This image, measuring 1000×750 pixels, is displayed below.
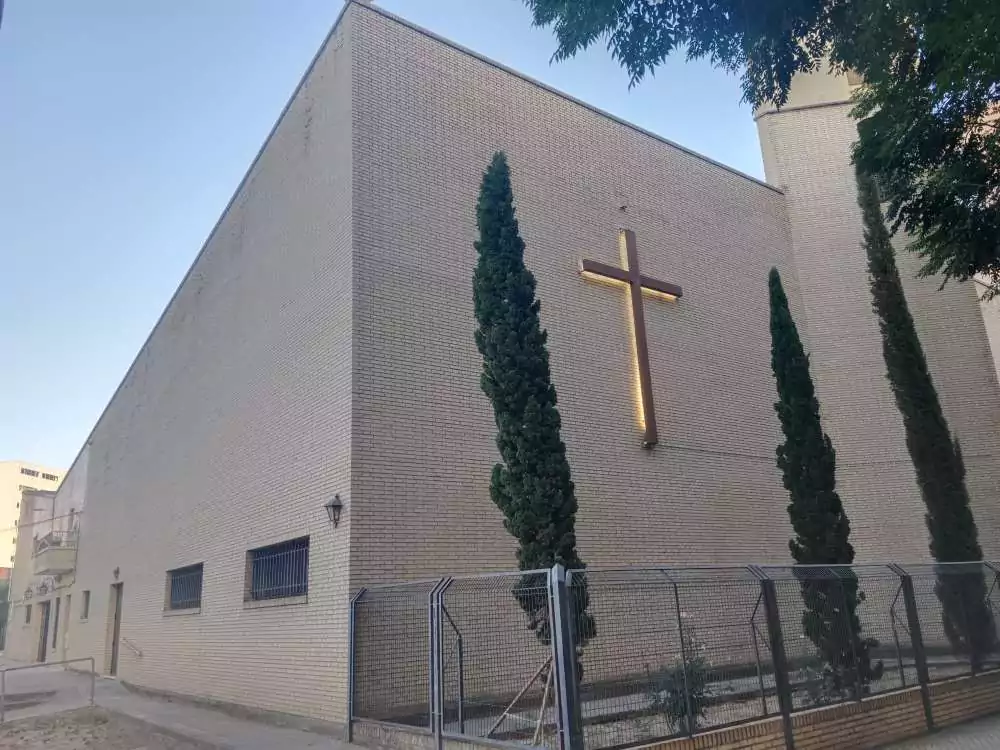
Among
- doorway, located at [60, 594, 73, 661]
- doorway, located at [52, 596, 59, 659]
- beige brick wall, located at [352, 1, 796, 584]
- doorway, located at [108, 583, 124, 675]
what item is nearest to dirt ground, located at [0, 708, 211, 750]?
beige brick wall, located at [352, 1, 796, 584]

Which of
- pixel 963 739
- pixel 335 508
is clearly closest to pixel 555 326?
pixel 335 508

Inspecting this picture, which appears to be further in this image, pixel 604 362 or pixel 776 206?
pixel 776 206

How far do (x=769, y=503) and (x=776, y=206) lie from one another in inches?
271

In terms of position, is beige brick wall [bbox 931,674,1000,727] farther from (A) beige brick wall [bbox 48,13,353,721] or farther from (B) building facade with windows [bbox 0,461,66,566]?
(B) building facade with windows [bbox 0,461,66,566]

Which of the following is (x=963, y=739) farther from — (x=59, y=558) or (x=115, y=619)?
(x=59, y=558)

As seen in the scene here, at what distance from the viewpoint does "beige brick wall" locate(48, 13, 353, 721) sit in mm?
10500

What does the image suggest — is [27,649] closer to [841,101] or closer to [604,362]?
[604,362]

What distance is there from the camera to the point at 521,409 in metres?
8.69

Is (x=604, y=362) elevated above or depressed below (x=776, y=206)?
below

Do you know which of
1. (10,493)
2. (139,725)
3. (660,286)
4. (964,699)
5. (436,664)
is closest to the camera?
(436,664)

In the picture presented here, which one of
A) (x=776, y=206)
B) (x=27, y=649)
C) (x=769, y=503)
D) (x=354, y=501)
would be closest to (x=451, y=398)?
(x=354, y=501)

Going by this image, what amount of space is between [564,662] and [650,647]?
7.67ft

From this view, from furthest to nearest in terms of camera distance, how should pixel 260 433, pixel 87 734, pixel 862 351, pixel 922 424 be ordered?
pixel 862 351 → pixel 260 433 → pixel 922 424 → pixel 87 734

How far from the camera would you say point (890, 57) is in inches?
330
